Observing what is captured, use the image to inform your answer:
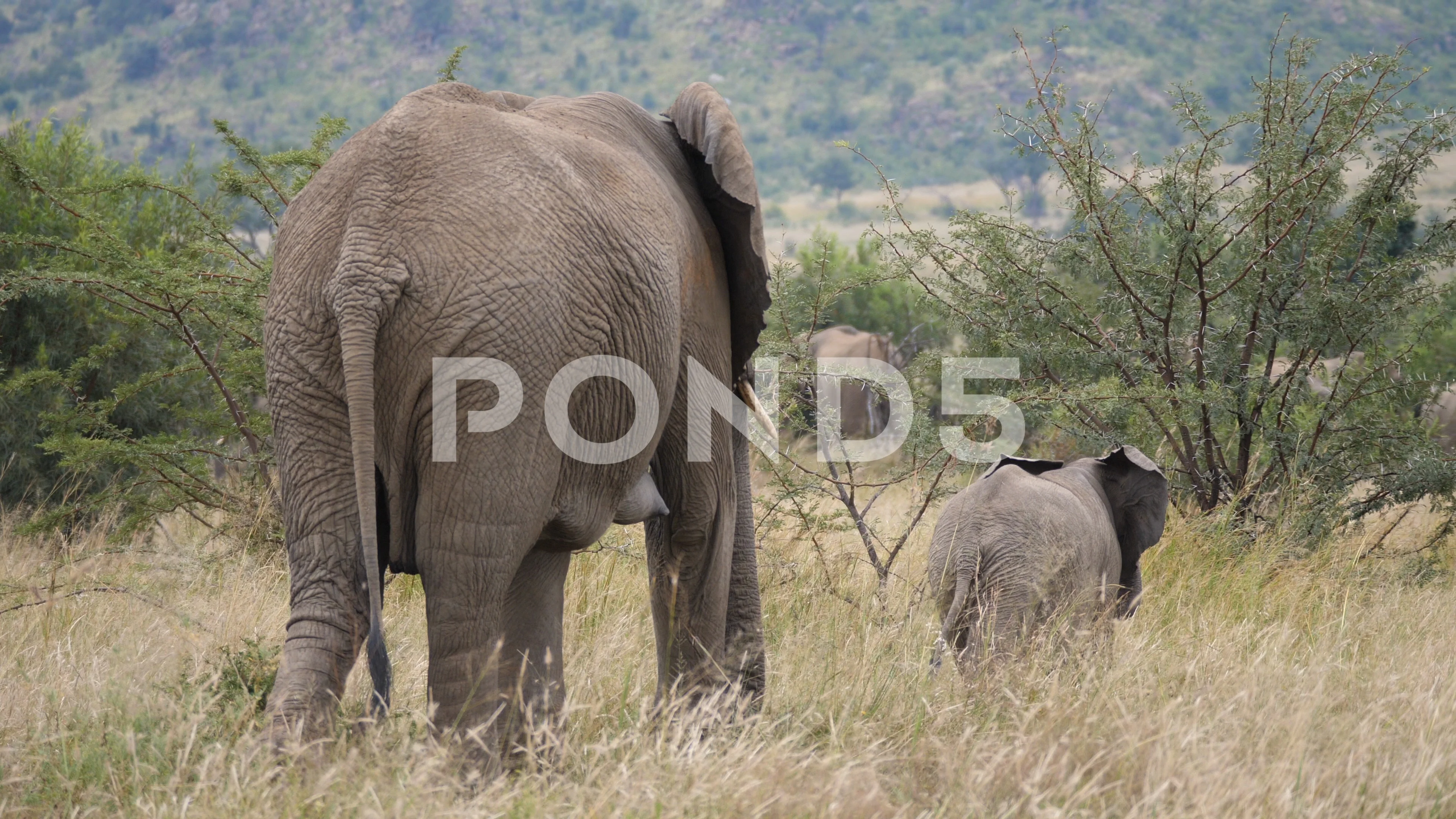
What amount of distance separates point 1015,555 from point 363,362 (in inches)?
129

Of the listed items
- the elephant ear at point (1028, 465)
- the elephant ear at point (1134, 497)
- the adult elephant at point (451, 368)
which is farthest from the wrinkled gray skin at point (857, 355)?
the adult elephant at point (451, 368)

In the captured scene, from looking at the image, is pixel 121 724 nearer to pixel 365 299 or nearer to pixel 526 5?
pixel 365 299

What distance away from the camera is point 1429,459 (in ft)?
25.3

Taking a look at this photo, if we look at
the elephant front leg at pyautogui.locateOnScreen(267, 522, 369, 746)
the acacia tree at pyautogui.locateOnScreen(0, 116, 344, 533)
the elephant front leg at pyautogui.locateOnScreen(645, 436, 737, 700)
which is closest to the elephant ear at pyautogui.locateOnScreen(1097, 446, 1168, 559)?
the elephant front leg at pyautogui.locateOnScreen(645, 436, 737, 700)

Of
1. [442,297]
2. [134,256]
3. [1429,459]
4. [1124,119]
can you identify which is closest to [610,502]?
[442,297]

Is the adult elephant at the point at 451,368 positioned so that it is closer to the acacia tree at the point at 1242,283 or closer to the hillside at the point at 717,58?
the acacia tree at the point at 1242,283

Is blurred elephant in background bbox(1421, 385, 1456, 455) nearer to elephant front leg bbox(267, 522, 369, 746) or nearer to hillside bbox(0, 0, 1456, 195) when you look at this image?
elephant front leg bbox(267, 522, 369, 746)

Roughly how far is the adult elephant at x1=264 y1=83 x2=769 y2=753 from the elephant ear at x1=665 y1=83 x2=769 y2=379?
47 cm

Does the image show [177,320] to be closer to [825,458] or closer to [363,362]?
[825,458]

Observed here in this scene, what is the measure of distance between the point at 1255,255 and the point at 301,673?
6.48 m

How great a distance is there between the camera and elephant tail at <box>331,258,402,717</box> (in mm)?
2582

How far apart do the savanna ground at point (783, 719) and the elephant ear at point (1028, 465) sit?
2.46 ft

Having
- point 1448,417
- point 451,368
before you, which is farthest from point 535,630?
point 1448,417

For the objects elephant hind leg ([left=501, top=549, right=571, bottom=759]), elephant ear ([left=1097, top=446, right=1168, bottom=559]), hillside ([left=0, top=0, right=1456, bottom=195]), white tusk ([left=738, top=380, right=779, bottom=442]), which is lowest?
elephant hind leg ([left=501, top=549, right=571, bottom=759])
